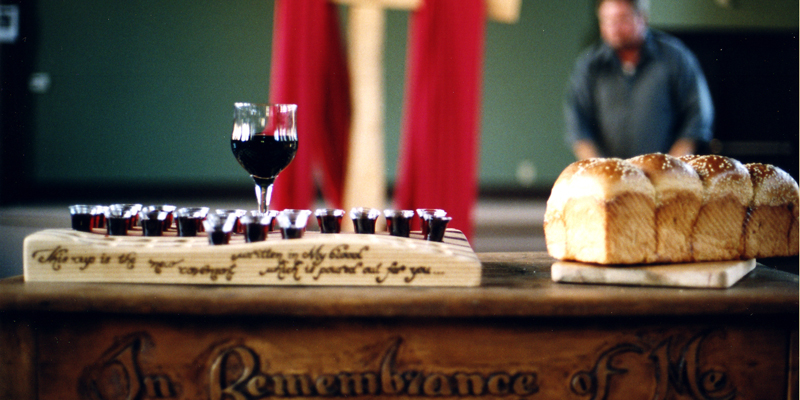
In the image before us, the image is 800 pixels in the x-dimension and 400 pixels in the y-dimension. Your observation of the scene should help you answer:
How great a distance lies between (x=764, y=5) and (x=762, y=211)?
3.63 metres

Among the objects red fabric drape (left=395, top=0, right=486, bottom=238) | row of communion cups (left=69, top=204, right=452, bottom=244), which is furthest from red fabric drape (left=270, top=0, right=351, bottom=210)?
row of communion cups (left=69, top=204, right=452, bottom=244)

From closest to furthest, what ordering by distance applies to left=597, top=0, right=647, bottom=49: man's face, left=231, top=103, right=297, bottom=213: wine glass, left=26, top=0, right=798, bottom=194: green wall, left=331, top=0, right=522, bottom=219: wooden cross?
1. left=231, top=103, right=297, bottom=213: wine glass
2. left=331, top=0, right=522, bottom=219: wooden cross
3. left=597, top=0, right=647, bottom=49: man's face
4. left=26, top=0, right=798, bottom=194: green wall

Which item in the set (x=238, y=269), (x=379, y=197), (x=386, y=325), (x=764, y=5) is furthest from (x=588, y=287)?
(x=764, y=5)

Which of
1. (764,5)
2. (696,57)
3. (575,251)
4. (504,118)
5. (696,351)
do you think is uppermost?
(764,5)

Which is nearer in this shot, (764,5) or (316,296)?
(316,296)

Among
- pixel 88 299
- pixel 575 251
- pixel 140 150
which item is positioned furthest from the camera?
pixel 140 150

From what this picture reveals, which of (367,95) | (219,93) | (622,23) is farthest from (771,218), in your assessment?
Result: (219,93)

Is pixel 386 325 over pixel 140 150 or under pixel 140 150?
under

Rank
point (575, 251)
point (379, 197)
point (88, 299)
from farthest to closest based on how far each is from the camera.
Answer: point (379, 197) → point (575, 251) → point (88, 299)

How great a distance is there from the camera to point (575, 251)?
40.9 inches

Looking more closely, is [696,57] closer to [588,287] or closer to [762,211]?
[762,211]

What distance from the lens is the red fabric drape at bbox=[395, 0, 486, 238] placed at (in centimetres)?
172

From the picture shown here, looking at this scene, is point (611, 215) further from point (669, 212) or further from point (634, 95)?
point (634, 95)

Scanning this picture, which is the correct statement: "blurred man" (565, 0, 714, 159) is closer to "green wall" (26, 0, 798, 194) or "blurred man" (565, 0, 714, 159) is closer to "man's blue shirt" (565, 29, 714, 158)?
"man's blue shirt" (565, 29, 714, 158)
